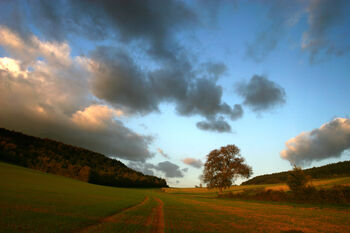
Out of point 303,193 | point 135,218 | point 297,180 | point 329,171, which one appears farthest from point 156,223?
point 329,171

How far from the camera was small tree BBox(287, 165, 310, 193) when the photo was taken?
4034 centimetres

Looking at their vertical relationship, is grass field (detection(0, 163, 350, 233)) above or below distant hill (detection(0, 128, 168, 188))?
below

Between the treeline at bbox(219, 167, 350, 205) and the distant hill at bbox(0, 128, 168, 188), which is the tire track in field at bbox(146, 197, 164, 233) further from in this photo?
the distant hill at bbox(0, 128, 168, 188)

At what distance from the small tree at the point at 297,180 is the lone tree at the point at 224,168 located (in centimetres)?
1550

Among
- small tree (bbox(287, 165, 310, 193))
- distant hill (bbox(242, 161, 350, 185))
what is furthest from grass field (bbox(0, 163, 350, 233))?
distant hill (bbox(242, 161, 350, 185))

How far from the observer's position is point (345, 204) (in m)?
30.8


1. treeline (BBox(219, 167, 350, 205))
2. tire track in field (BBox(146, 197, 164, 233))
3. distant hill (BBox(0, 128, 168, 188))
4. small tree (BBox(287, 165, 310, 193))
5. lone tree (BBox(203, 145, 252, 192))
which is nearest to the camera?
tire track in field (BBox(146, 197, 164, 233))

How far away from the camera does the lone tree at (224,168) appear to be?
57409 mm

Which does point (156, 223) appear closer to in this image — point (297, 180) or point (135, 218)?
point (135, 218)

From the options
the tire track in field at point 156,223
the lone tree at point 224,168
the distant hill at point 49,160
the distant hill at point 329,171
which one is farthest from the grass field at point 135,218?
the distant hill at point 49,160

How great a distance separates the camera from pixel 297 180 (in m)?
41.2

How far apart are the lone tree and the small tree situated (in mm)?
15504

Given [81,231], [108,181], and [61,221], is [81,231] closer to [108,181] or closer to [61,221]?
[61,221]

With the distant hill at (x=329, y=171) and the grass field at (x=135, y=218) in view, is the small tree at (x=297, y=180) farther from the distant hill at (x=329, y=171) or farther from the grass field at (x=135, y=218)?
the distant hill at (x=329, y=171)
